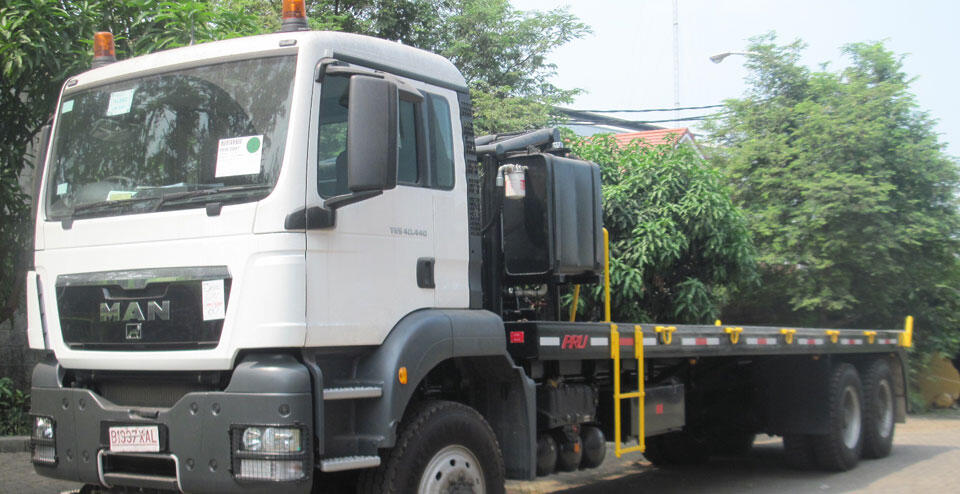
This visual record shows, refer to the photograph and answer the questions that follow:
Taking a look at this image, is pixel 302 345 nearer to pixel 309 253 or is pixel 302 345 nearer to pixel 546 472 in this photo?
pixel 309 253

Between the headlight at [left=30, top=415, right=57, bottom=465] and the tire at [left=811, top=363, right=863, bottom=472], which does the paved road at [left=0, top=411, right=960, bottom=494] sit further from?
the headlight at [left=30, top=415, right=57, bottom=465]

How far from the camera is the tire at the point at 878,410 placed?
997 cm

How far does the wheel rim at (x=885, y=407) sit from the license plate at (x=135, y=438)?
7.99 metres

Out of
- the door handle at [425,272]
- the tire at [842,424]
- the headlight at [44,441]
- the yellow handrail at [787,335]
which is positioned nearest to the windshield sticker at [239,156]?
the door handle at [425,272]

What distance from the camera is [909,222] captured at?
14.0 metres

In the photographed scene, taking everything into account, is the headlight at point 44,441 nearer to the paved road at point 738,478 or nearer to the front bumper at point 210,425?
the front bumper at point 210,425

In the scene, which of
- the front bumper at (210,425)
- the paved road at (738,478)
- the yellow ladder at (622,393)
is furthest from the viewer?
the paved road at (738,478)

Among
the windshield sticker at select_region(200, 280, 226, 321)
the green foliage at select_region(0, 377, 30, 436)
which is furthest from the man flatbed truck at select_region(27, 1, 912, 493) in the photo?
the green foliage at select_region(0, 377, 30, 436)

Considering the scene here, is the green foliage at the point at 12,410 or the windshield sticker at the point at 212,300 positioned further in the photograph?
the green foliage at the point at 12,410

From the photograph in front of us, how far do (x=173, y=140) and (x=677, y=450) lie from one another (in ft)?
21.8

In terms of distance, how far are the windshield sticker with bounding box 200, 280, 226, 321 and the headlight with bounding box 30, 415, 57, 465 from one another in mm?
1167

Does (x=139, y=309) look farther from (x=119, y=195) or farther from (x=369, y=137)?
(x=369, y=137)

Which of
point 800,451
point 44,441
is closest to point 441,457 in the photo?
point 44,441

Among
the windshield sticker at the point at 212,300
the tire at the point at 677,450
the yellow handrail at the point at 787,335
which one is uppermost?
the windshield sticker at the point at 212,300
